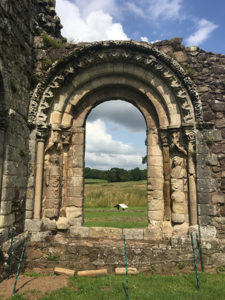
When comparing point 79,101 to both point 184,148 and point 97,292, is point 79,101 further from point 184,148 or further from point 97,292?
point 97,292

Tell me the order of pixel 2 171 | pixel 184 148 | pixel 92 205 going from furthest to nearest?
pixel 92 205
pixel 184 148
pixel 2 171

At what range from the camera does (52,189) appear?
19.9 ft

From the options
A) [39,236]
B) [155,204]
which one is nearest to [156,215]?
[155,204]

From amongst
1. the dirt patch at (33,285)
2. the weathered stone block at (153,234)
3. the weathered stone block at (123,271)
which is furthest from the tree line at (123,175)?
the dirt patch at (33,285)

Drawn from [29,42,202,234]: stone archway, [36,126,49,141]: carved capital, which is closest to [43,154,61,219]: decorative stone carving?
[29,42,202,234]: stone archway

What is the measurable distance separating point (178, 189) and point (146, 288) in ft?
8.02

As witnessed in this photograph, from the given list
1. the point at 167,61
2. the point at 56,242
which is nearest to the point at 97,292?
the point at 56,242

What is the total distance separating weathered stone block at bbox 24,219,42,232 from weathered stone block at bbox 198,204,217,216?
3.92m

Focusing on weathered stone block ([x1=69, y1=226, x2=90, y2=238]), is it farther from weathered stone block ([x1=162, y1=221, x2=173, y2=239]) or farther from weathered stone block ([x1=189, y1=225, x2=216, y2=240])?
weathered stone block ([x1=189, y1=225, x2=216, y2=240])

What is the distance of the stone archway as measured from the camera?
5926 mm

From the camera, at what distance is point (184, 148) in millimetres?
6027

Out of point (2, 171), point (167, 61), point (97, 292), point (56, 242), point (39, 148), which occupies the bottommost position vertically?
point (97, 292)

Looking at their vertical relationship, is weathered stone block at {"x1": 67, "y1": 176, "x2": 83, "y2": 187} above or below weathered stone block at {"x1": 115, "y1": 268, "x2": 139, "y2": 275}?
above

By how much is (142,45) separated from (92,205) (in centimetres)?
1212
